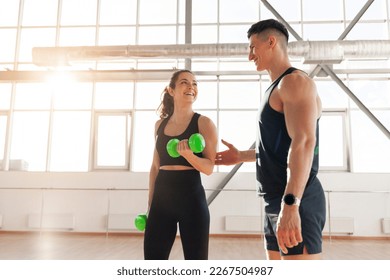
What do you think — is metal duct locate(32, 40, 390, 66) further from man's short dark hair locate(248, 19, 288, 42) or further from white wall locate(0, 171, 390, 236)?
man's short dark hair locate(248, 19, 288, 42)

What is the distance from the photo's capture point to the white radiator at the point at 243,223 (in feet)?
21.8

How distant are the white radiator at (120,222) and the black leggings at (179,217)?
538cm

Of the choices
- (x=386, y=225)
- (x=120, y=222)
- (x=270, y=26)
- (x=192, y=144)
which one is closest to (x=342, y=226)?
(x=386, y=225)

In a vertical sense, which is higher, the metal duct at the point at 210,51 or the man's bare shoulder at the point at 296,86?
the metal duct at the point at 210,51

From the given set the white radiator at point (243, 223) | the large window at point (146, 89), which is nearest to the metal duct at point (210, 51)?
the large window at point (146, 89)

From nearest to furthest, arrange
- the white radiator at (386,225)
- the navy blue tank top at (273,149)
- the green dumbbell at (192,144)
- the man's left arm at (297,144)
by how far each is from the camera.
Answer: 1. the man's left arm at (297,144)
2. the navy blue tank top at (273,149)
3. the green dumbbell at (192,144)
4. the white radiator at (386,225)

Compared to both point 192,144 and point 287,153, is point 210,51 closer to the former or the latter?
point 192,144

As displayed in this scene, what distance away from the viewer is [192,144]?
151 centimetres

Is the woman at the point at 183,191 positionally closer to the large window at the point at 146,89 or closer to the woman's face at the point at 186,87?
the woman's face at the point at 186,87

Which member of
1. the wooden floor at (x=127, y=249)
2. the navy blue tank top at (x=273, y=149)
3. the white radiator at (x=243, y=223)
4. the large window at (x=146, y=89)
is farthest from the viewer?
the large window at (x=146, y=89)

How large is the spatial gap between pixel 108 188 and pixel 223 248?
284cm

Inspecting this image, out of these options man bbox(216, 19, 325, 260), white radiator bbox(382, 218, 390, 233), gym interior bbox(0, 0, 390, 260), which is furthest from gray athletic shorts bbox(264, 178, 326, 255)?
white radiator bbox(382, 218, 390, 233)

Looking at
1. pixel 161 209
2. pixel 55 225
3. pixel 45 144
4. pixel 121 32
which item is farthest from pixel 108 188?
pixel 161 209

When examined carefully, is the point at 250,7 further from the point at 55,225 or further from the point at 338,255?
the point at 55,225
